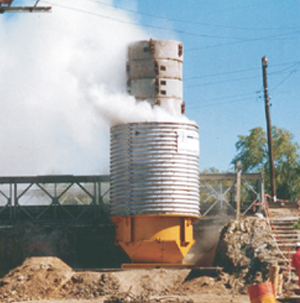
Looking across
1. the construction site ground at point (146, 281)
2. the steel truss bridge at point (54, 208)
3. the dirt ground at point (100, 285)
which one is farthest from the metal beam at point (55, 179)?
the dirt ground at point (100, 285)

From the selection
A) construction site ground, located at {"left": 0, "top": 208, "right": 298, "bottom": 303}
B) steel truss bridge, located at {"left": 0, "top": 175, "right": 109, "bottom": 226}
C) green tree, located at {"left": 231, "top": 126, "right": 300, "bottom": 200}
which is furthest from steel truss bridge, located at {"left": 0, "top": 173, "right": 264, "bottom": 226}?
green tree, located at {"left": 231, "top": 126, "right": 300, "bottom": 200}

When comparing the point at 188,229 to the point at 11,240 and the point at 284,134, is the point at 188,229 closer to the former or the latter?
the point at 11,240

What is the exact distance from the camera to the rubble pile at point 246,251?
35.2 meters

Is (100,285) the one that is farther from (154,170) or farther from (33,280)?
(154,170)

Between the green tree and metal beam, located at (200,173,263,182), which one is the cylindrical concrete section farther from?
the green tree

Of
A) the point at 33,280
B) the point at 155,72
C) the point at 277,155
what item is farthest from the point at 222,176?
the point at 277,155

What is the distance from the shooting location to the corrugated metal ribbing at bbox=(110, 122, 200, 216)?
37281 millimetres

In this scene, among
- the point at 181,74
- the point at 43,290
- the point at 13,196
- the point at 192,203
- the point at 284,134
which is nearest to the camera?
the point at 43,290

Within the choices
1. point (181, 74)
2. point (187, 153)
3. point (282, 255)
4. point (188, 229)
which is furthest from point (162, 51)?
point (282, 255)

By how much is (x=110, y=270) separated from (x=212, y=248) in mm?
6287

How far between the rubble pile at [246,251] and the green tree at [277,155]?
1400 inches

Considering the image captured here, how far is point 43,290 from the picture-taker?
3481 centimetres

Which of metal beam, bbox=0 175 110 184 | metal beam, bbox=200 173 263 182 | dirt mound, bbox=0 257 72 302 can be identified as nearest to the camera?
dirt mound, bbox=0 257 72 302

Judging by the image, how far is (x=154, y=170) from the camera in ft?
122
